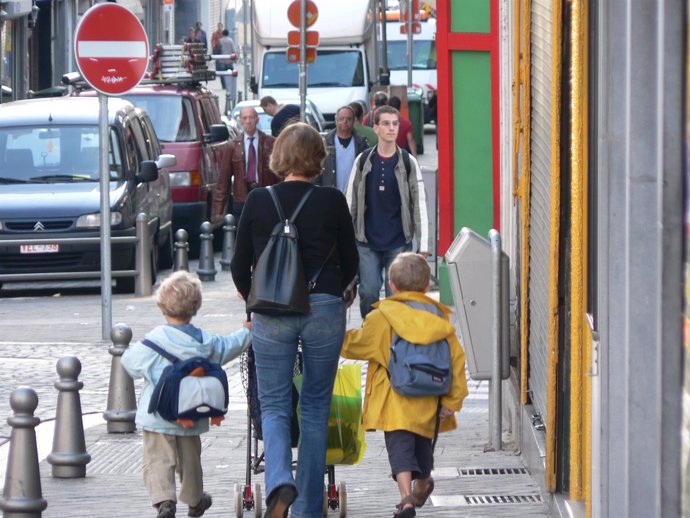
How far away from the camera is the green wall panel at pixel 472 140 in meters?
14.1

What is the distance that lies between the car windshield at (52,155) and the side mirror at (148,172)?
1.19ft

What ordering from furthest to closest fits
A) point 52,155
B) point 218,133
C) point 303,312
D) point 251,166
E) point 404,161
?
point 218,133 → point 251,166 → point 52,155 → point 404,161 → point 303,312

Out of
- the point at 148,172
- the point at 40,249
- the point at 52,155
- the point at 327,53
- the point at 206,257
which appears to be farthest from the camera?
the point at 327,53

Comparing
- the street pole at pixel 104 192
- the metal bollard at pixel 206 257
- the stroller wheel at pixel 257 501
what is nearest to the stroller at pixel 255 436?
the stroller wheel at pixel 257 501

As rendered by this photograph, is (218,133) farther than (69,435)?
Yes

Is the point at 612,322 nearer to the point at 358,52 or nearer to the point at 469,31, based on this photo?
the point at 469,31

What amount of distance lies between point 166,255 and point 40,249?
319cm

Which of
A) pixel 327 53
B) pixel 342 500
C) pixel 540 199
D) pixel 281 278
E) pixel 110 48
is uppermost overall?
pixel 327 53

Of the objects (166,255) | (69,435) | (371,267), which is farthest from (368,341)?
(166,255)

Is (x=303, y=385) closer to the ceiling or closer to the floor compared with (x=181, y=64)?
closer to the floor

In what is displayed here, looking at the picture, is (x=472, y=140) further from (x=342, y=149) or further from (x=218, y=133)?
(x=218, y=133)

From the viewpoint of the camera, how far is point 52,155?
16.8 m

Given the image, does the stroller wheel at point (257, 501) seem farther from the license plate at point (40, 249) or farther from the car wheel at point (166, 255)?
the car wheel at point (166, 255)

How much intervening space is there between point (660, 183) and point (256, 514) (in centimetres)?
325
